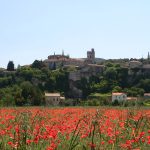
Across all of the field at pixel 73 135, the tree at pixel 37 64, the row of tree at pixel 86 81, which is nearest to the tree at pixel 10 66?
the tree at pixel 37 64

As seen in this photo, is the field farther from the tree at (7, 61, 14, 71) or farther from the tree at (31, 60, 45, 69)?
the tree at (7, 61, 14, 71)

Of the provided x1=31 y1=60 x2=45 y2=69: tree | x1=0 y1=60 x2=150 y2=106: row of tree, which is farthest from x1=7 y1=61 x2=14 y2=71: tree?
x1=0 y1=60 x2=150 y2=106: row of tree

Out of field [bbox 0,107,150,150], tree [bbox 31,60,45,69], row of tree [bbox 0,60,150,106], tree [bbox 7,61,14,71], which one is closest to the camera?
field [bbox 0,107,150,150]

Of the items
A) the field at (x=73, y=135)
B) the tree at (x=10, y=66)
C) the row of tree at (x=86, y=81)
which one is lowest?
the row of tree at (x=86, y=81)

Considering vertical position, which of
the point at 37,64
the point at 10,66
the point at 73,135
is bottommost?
the point at 73,135

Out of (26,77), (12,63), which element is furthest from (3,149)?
(12,63)

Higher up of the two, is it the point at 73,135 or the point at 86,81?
the point at 73,135

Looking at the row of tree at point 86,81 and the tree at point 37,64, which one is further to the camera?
the tree at point 37,64

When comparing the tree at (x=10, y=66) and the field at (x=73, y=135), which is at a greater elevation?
the tree at (x=10, y=66)

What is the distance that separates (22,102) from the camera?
55781mm

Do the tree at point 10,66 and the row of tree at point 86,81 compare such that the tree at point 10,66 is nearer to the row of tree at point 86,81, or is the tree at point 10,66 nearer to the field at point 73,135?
the row of tree at point 86,81

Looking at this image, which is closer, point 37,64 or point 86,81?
point 86,81

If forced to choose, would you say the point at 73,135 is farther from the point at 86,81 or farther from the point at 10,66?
the point at 10,66

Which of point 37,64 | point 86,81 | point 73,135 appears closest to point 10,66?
point 37,64
